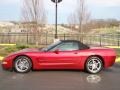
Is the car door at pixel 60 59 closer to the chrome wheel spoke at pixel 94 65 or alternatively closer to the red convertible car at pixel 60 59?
the red convertible car at pixel 60 59

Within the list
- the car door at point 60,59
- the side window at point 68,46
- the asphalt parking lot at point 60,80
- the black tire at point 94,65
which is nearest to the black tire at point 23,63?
the asphalt parking lot at point 60,80

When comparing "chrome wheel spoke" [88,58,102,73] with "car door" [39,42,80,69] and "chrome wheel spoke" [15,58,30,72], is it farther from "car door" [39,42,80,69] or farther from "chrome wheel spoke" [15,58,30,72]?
"chrome wheel spoke" [15,58,30,72]

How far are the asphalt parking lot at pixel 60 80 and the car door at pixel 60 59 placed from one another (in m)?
0.27

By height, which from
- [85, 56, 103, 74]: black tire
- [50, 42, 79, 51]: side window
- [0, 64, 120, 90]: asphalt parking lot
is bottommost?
[0, 64, 120, 90]: asphalt parking lot

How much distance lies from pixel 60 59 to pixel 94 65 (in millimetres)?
1262

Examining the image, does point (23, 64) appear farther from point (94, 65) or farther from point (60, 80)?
point (94, 65)

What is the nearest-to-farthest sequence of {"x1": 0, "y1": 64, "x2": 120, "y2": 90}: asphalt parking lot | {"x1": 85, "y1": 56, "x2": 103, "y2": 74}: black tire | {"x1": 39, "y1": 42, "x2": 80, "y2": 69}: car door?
Answer: {"x1": 0, "y1": 64, "x2": 120, "y2": 90}: asphalt parking lot < {"x1": 39, "y1": 42, "x2": 80, "y2": 69}: car door < {"x1": 85, "y1": 56, "x2": 103, "y2": 74}: black tire

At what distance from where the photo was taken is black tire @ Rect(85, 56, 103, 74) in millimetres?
11555

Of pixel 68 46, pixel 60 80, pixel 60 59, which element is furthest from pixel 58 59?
pixel 60 80

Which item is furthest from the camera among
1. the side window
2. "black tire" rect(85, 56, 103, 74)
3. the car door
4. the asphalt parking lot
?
the side window

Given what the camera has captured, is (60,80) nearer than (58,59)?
Yes

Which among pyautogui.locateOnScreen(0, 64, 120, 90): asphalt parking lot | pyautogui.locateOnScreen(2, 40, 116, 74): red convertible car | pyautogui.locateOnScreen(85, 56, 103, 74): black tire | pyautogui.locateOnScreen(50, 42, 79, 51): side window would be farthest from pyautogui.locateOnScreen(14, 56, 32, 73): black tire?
pyautogui.locateOnScreen(85, 56, 103, 74): black tire

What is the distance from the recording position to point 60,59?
37.6ft

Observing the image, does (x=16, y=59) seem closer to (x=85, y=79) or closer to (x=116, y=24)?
(x=85, y=79)
